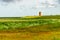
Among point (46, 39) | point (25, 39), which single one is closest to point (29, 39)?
point (25, 39)

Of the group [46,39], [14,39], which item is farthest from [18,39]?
[46,39]

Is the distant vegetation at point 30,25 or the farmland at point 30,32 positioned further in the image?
the distant vegetation at point 30,25

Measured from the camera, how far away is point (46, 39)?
33281 mm

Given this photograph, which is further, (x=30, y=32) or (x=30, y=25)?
(x=30, y=25)

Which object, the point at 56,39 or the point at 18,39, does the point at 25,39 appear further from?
the point at 56,39

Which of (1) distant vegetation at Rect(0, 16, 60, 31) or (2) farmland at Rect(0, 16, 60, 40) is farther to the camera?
(1) distant vegetation at Rect(0, 16, 60, 31)

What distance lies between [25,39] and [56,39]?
5209mm

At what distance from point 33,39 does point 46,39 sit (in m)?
2.31

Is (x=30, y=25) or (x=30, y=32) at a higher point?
(x=30, y=32)

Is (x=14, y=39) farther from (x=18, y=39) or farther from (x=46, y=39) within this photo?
(x=46, y=39)

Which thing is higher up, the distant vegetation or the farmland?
the farmland

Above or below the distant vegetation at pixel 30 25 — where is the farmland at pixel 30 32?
above

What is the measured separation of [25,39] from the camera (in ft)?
114

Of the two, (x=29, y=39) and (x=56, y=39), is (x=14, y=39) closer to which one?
(x=29, y=39)
